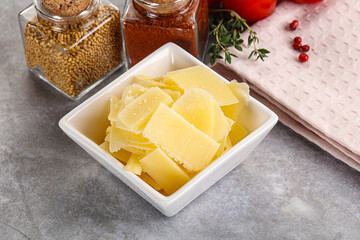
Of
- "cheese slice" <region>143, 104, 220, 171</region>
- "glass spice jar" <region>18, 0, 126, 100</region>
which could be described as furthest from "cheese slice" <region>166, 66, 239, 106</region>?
"glass spice jar" <region>18, 0, 126, 100</region>

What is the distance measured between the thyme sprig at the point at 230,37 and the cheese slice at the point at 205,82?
164 millimetres

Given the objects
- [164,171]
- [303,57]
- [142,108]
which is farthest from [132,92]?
[303,57]

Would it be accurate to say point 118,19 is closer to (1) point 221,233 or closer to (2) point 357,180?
(1) point 221,233

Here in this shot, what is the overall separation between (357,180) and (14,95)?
93 cm

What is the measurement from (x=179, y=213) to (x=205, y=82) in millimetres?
316

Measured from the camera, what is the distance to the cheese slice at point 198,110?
49.4 inches

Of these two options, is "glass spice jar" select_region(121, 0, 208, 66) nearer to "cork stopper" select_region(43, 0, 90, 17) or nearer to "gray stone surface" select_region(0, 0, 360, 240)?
"cork stopper" select_region(43, 0, 90, 17)

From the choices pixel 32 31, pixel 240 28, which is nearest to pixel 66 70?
pixel 32 31

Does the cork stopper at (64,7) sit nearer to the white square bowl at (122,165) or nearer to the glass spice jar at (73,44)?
the glass spice jar at (73,44)

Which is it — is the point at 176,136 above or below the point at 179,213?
A: above

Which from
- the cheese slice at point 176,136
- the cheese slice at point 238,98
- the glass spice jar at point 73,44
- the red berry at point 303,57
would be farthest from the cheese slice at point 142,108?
the red berry at point 303,57

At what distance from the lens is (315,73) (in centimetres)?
153

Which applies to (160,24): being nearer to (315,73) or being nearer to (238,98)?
(238,98)

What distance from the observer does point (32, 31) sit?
4.81 feet
